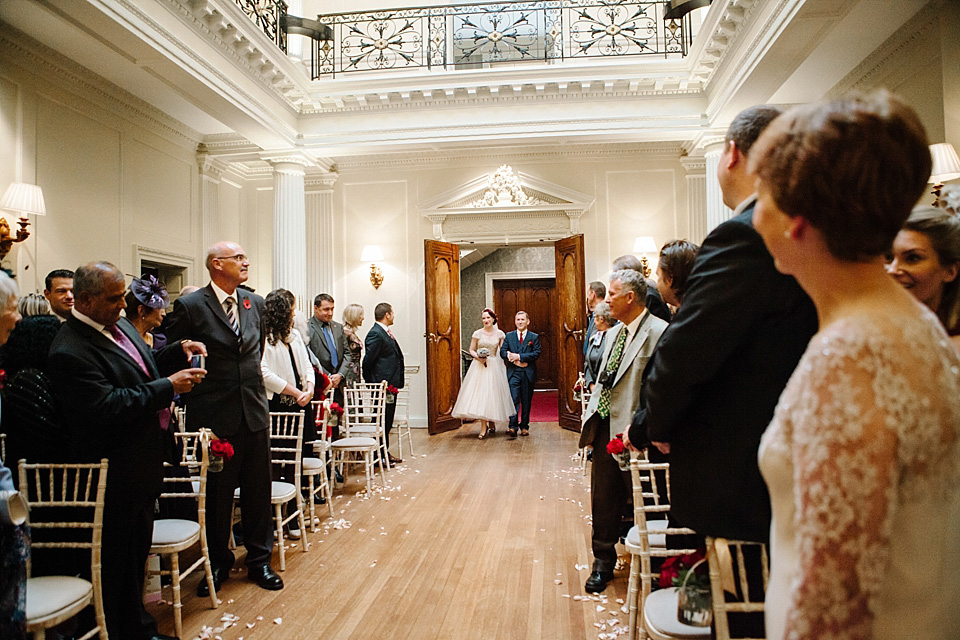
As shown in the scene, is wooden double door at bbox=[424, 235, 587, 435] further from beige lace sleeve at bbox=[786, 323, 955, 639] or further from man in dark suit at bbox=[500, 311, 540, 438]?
beige lace sleeve at bbox=[786, 323, 955, 639]

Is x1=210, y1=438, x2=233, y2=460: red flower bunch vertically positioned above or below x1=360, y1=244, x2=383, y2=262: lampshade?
below

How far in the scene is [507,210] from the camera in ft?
28.9

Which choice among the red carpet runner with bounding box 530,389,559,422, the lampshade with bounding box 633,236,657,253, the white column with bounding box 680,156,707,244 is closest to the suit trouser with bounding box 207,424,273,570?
the lampshade with bounding box 633,236,657,253

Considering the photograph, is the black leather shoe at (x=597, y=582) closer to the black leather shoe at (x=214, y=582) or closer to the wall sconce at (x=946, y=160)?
the black leather shoe at (x=214, y=582)

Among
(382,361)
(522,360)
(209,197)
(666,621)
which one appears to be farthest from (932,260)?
(209,197)

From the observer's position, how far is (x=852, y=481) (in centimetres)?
71

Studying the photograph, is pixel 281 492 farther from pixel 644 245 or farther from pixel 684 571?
pixel 644 245

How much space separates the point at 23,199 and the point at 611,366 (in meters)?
5.07

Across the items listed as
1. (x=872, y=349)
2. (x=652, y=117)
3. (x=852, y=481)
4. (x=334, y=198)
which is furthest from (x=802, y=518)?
(x=334, y=198)

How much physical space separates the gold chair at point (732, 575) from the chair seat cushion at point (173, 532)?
225cm

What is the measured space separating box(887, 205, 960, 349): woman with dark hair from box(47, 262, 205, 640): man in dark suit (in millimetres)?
2592

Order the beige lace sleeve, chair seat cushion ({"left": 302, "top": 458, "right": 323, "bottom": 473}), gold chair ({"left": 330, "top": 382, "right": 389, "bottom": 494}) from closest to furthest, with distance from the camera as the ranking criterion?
the beige lace sleeve → chair seat cushion ({"left": 302, "top": 458, "right": 323, "bottom": 473}) → gold chair ({"left": 330, "top": 382, "right": 389, "bottom": 494})

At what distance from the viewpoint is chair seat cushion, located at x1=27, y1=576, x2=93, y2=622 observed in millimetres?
1867

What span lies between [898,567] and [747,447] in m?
0.57
